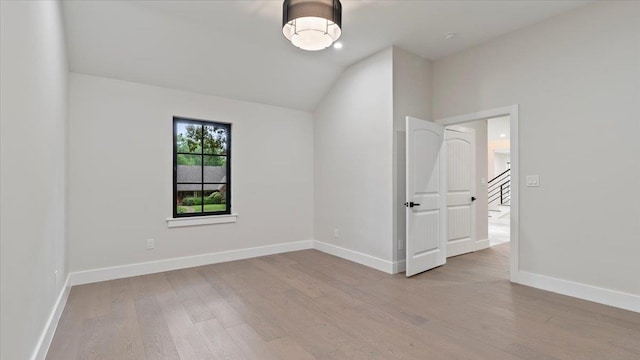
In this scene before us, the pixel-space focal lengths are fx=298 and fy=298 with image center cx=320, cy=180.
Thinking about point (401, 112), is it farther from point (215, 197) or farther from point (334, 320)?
point (215, 197)

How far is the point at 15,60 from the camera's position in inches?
58.2

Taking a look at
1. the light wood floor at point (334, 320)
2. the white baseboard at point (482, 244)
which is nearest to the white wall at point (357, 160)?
the light wood floor at point (334, 320)

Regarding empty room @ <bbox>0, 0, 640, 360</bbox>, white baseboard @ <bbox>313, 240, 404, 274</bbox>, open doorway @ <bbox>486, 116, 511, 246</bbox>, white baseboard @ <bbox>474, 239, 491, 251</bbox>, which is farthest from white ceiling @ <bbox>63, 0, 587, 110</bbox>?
open doorway @ <bbox>486, 116, 511, 246</bbox>

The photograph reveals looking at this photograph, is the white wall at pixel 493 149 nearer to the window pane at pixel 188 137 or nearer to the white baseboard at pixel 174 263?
the white baseboard at pixel 174 263

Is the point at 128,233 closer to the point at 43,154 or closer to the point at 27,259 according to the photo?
the point at 43,154

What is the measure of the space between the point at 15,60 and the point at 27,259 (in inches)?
42.8

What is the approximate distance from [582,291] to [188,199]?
484 cm

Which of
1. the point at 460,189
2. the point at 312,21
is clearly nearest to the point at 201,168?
the point at 312,21

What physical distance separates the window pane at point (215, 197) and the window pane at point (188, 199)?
0.34 ft

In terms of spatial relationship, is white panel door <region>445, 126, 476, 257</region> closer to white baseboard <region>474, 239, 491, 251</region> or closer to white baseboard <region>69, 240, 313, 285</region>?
white baseboard <region>474, 239, 491, 251</region>

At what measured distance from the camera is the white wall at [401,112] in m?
3.94

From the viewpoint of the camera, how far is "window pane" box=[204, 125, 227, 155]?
455cm

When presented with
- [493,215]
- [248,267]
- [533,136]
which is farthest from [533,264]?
[493,215]

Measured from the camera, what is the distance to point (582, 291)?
3.02 metres
